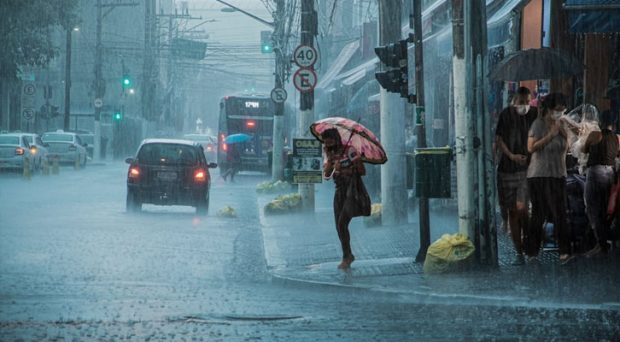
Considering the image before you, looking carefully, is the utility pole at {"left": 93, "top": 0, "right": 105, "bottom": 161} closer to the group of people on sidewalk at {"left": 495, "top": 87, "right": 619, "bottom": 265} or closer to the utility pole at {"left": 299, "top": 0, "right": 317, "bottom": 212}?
the utility pole at {"left": 299, "top": 0, "right": 317, "bottom": 212}

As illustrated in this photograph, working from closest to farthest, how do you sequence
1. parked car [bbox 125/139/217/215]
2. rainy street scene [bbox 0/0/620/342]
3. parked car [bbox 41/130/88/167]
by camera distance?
rainy street scene [bbox 0/0/620/342]
parked car [bbox 125/139/217/215]
parked car [bbox 41/130/88/167]

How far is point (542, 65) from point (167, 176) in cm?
1133

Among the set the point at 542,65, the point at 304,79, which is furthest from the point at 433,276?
the point at 304,79

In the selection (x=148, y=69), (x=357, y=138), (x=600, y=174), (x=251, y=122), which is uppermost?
(x=148, y=69)

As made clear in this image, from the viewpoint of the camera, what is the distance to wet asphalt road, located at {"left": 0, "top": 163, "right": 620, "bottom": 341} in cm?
925

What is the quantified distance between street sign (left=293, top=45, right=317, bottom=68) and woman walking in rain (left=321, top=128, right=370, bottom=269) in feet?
29.6

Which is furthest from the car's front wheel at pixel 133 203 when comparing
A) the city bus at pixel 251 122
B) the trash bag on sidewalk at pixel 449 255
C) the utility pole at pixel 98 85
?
the utility pole at pixel 98 85

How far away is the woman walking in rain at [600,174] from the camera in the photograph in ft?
46.3

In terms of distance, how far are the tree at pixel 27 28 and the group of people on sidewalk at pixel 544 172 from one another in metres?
38.9

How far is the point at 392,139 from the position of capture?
21.0 m

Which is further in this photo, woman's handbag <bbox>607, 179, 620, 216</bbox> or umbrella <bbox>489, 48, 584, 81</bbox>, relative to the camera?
umbrella <bbox>489, 48, 584, 81</bbox>

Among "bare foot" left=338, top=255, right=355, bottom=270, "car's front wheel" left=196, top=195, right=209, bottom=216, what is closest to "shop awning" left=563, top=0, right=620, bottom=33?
"bare foot" left=338, top=255, right=355, bottom=270

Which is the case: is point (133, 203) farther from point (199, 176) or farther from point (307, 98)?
point (307, 98)

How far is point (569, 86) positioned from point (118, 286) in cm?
904
